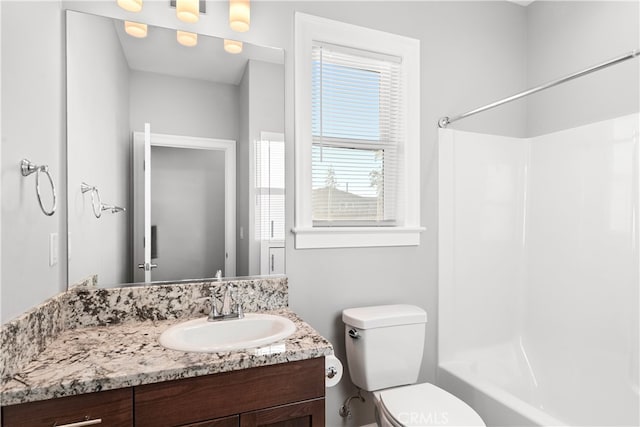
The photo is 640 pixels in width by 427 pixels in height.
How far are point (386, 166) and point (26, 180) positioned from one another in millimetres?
1608

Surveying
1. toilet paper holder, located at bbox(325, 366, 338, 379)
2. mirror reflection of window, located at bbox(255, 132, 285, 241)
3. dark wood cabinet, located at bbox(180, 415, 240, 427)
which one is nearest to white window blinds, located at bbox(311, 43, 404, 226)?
mirror reflection of window, located at bbox(255, 132, 285, 241)

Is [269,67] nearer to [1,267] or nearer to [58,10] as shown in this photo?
[58,10]

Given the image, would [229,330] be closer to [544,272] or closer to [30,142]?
[30,142]

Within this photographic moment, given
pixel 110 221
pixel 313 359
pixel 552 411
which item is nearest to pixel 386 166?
pixel 313 359

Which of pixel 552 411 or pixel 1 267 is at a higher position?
pixel 1 267

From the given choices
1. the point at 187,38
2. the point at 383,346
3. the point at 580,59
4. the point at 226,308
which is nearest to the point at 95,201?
the point at 226,308

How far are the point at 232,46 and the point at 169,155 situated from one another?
0.58 metres

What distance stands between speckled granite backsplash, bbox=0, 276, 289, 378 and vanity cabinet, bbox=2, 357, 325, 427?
0.22 meters

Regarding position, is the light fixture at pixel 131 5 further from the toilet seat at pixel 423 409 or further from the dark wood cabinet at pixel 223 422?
Result: the toilet seat at pixel 423 409

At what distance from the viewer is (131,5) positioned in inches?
59.6

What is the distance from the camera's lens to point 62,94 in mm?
1403

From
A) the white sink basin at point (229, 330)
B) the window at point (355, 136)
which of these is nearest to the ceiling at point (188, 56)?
the window at point (355, 136)

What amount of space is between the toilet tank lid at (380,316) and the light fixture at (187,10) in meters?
1.52

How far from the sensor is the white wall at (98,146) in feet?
4.69
